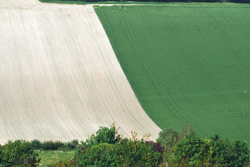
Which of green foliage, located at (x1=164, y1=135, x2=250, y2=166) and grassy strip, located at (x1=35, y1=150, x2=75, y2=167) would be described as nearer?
green foliage, located at (x1=164, y1=135, x2=250, y2=166)

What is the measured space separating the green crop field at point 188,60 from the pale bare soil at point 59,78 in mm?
2327

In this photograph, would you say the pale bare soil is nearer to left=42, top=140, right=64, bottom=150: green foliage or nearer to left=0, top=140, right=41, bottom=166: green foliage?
left=42, top=140, right=64, bottom=150: green foliage

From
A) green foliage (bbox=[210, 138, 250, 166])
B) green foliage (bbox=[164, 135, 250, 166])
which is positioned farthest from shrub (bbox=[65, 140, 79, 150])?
green foliage (bbox=[210, 138, 250, 166])

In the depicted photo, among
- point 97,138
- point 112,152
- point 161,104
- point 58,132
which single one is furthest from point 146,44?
point 112,152

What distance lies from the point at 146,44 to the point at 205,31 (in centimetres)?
1029

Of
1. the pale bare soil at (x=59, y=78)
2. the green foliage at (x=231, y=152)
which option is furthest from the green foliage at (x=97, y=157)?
the pale bare soil at (x=59, y=78)

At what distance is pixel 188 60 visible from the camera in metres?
60.0

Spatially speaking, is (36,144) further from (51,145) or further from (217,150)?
(217,150)

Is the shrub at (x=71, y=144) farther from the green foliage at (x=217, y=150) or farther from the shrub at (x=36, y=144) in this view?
the green foliage at (x=217, y=150)

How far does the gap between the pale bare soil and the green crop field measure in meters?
2.33

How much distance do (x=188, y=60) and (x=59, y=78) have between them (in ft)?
58.3

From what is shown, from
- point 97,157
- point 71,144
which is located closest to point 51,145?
point 71,144

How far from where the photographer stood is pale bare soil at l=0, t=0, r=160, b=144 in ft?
145

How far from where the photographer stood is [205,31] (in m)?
66.9
